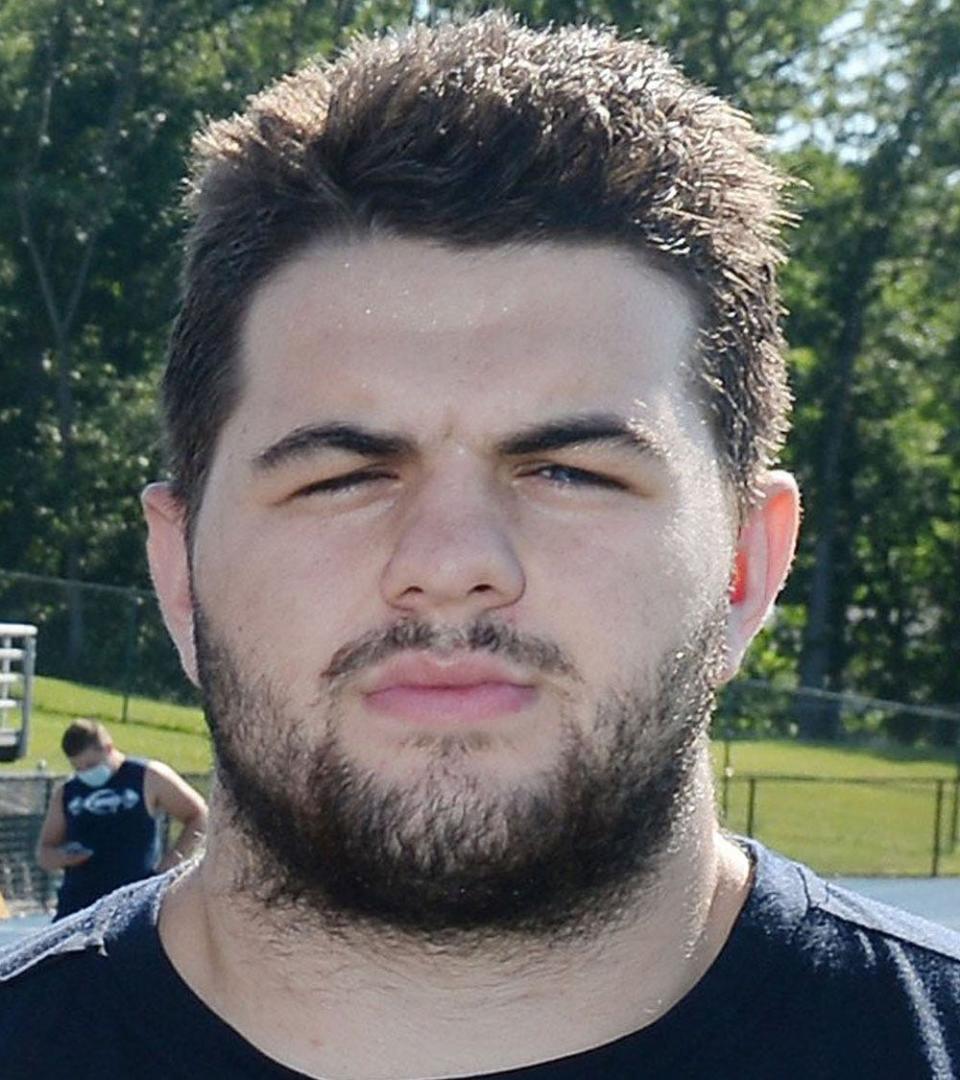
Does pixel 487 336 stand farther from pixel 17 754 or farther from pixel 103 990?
pixel 17 754

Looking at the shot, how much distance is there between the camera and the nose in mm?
2230

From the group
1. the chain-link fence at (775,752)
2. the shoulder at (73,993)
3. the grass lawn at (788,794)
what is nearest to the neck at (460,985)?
the shoulder at (73,993)

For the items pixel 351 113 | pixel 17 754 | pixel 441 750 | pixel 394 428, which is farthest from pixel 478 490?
pixel 17 754

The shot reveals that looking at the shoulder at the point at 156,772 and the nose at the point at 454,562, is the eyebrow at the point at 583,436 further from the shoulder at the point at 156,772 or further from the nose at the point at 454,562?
the shoulder at the point at 156,772

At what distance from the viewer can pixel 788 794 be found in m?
26.5

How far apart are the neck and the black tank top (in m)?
8.67

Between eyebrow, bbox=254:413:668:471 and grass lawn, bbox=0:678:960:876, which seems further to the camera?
grass lawn, bbox=0:678:960:876

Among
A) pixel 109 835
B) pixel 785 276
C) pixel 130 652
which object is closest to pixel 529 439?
pixel 109 835

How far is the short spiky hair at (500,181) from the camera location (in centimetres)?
243

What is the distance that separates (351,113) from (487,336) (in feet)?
0.97

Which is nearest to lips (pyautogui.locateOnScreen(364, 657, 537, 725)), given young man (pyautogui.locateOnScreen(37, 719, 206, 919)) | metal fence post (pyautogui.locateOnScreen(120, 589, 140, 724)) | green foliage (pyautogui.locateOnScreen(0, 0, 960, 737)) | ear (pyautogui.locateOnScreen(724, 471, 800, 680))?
ear (pyautogui.locateOnScreen(724, 471, 800, 680))

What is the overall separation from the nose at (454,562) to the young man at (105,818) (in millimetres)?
8765

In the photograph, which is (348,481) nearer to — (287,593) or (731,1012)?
(287,593)

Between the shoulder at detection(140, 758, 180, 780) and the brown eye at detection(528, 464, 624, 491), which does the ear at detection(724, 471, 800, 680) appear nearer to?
the brown eye at detection(528, 464, 624, 491)
